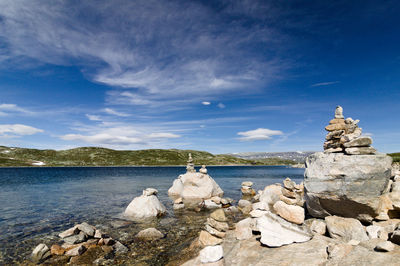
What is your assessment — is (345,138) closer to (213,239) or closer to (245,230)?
(245,230)

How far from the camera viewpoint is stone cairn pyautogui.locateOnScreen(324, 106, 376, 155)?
1256cm

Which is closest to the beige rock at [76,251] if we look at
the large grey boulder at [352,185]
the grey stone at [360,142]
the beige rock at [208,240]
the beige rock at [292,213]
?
the beige rock at [208,240]

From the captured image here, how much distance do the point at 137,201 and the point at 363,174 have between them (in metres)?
21.5

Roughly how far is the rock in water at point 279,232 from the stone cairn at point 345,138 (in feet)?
19.7

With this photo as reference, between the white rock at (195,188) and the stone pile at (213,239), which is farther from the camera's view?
the white rock at (195,188)

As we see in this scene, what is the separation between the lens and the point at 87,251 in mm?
14031

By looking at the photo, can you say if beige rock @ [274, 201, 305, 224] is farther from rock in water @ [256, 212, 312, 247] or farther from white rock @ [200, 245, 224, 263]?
white rock @ [200, 245, 224, 263]

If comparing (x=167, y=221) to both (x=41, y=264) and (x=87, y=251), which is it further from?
(x=41, y=264)

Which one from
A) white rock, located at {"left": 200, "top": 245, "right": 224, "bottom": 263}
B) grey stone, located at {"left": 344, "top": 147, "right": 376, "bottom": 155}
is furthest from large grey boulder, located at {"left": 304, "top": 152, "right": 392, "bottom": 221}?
white rock, located at {"left": 200, "top": 245, "right": 224, "bottom": 263}

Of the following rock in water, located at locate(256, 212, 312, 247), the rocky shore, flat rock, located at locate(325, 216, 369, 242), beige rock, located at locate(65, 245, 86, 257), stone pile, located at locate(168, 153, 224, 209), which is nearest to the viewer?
the rocky shore

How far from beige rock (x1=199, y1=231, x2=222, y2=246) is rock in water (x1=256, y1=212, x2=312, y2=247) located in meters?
3.84

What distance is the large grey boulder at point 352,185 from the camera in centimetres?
1176

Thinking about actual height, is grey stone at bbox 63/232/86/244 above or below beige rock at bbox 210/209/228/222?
below

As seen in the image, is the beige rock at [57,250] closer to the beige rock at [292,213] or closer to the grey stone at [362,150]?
the beige rock at [292,213]
